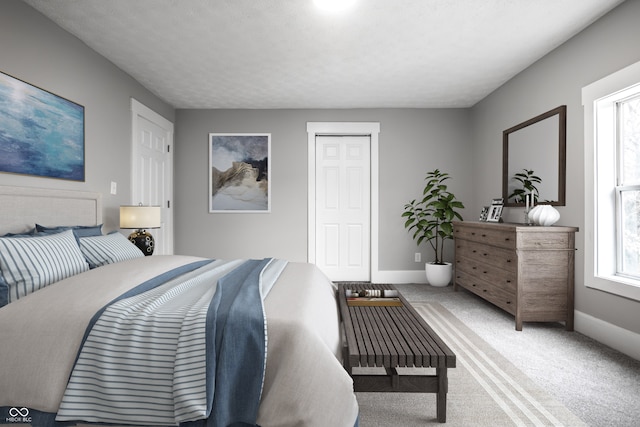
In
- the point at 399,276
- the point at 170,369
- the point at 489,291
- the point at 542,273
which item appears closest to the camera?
the point at 170,369

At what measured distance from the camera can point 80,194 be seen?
9.91 feet

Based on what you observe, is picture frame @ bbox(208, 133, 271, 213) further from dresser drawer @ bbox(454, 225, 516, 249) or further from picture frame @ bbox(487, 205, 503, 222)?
picture frame @ bbox(487, 205, 503, 222)

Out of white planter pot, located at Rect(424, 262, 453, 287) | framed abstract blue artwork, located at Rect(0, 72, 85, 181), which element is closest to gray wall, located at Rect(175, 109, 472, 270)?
white planter pot, located at Rect(424, 262, 453, 287)

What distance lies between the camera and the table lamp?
3469 mm

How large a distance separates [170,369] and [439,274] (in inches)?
165

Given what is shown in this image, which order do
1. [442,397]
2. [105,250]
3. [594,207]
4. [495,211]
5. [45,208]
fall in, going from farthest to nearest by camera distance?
[495,211] → [594,207] → [45,208] → [105,250] → [442,397]

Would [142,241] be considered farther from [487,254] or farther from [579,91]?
[579,91]

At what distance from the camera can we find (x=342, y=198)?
5.37m

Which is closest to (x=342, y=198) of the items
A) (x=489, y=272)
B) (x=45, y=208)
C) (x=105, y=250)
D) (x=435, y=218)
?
(x=435, y=218)

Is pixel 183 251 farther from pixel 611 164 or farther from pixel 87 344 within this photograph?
pixel 611 164

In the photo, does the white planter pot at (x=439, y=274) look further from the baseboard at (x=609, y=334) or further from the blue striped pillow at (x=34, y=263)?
the blue striped pillow at (x=34, y=263)

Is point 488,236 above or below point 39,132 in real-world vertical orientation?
below

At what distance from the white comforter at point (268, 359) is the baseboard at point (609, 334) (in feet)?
7.75

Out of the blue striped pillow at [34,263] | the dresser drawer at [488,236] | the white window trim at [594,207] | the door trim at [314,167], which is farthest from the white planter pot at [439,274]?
the blue striped pillow at [34,263]
